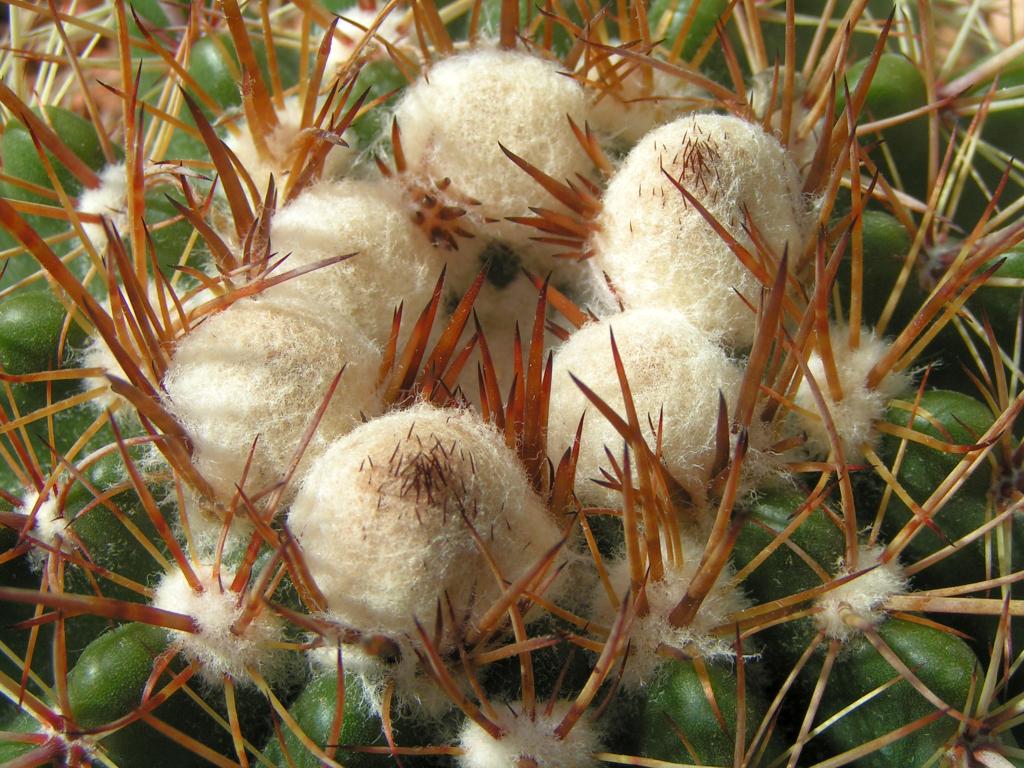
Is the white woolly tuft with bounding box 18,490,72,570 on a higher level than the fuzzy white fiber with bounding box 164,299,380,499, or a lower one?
lower

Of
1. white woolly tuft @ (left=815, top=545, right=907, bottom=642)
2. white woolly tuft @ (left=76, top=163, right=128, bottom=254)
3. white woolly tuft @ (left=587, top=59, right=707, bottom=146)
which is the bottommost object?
white woolly tuft @ (left=815, top=545, right=907, bottom=642)

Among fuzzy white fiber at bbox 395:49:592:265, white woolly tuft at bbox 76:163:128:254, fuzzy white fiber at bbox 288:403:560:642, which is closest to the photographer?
fuzzy white fiber at bbox 288:403:560:642

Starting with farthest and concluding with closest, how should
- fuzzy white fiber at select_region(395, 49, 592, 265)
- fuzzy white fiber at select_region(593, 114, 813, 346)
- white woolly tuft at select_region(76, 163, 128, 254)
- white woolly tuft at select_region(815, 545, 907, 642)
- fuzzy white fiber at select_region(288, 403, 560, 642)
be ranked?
white woolly tuft at select_region(76, 163, 128, 254), fuzzy white fiber at select_region(395, 49, 592, 265), fuzzy white fiber at select_region(593, 114, 813, 346), white woolly tuft at select_region(815, 545, 907, 642), fuzzy white fiber at select_region(288, 403, 560, 642)

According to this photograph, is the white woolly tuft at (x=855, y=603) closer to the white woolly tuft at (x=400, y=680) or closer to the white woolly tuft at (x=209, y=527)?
the white woolly tuft at (x=400, y=680)

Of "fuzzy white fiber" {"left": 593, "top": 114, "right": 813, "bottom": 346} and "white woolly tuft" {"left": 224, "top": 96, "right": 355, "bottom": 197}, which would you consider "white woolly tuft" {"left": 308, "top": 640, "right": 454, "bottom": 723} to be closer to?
"fuzzy white fiber" {"left": 593, "top": 114, "right": 813, "bottom": 346}

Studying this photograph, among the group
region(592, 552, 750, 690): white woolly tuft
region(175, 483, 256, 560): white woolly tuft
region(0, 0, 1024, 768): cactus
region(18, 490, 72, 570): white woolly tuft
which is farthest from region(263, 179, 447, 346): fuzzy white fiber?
region(592, 552, 750, 690): white woolly tuft

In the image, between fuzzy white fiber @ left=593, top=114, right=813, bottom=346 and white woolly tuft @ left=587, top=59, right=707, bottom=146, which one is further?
white woolly tuft @ left=587, top=59, right=707, bottom=146

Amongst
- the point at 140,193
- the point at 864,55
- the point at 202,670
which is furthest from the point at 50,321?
the point at 864,55

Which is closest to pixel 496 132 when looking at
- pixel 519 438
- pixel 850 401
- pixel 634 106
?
pixel 634 106
